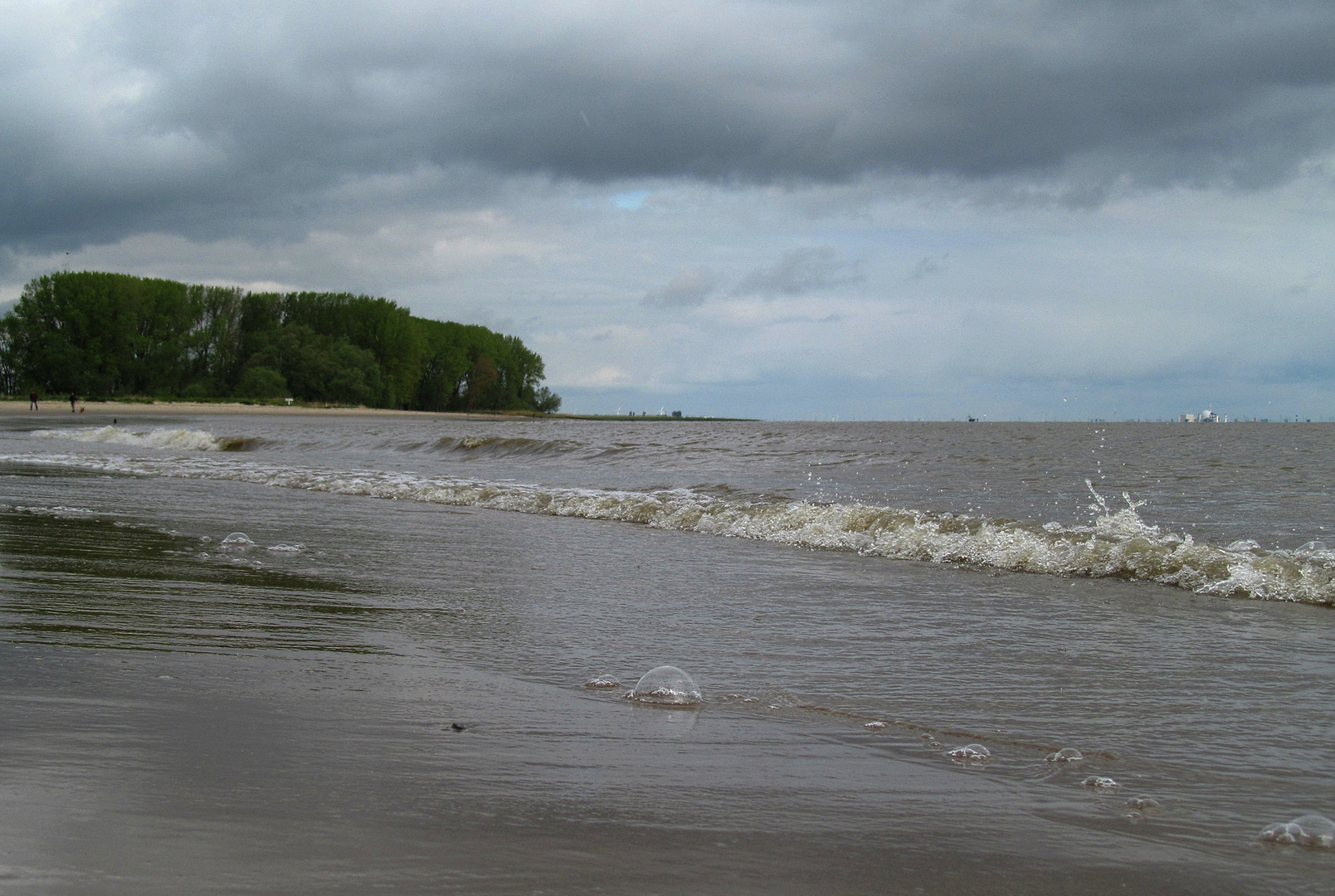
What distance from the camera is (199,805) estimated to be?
2359mm

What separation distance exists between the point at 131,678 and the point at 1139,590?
630 cm

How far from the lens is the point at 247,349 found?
85.8 m

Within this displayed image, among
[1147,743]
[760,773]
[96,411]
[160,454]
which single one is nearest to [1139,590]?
[1147,743]

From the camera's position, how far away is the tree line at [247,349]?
71.5 meters

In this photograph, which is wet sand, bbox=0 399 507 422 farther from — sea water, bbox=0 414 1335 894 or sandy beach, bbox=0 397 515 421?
sea water, bbox=0 414 1335 894

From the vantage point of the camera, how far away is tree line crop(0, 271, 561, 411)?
71.5 meters

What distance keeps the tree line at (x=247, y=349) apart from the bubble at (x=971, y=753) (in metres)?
79.2

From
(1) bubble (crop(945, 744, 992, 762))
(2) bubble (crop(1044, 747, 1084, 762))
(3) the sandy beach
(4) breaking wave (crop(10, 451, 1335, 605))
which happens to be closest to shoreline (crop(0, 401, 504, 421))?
(3) the sandy beach

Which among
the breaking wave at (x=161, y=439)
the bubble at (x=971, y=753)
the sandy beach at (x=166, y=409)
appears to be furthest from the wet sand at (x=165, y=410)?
the bubble at (x=971, y=753)

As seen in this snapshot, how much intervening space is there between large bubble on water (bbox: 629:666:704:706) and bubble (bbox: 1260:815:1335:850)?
74.0 inches

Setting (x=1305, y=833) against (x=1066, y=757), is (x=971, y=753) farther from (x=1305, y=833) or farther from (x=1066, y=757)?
(x=1305, y=833)

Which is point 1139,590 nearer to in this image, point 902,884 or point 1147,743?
point 1147,743

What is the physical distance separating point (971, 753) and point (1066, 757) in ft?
0.98

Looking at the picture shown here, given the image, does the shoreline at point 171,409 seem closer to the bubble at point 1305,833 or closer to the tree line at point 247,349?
the tree line at point 247,349
